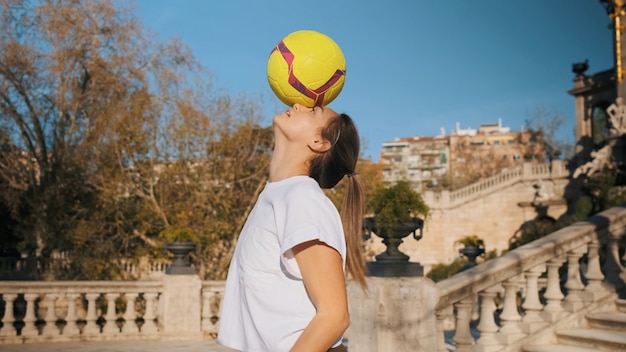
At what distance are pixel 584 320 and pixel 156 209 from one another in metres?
15.2

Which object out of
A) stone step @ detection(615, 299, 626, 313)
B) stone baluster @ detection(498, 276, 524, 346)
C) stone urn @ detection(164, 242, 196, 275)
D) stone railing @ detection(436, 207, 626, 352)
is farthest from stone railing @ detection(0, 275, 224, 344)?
stone step @ detection(615, 299, 626, 313)

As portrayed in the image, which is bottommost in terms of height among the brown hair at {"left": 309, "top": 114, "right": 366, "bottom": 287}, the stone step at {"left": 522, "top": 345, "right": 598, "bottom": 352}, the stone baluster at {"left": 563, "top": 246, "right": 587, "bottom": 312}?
the stone step at {"left": 522, "top": 345, "right": 598, "bottom": 352}

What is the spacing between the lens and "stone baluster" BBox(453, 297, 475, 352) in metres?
6.51

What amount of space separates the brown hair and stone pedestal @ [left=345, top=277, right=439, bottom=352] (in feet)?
14.3

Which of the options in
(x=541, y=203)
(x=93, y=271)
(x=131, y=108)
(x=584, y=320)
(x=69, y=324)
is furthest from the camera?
(x=541, y=203)

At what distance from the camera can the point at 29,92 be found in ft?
74.7

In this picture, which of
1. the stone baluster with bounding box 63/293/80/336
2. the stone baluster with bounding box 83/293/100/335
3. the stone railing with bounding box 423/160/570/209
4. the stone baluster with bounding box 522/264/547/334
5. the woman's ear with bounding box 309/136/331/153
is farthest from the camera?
the stone railing with bounding box 423/160/570/209

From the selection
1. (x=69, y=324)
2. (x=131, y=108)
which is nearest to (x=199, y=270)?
(x=131, y=108)

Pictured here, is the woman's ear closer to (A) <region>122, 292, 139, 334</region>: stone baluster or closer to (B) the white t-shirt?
(B) the white t-shirt

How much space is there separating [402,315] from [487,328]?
935 mm

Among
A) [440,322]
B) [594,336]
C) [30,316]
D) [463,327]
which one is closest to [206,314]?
[30,316]

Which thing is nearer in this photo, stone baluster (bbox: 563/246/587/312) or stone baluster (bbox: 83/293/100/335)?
stone baluster (bbox: 563/246/587/312)

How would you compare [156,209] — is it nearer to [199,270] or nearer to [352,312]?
[199,270]

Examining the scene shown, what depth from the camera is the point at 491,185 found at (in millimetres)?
43375
